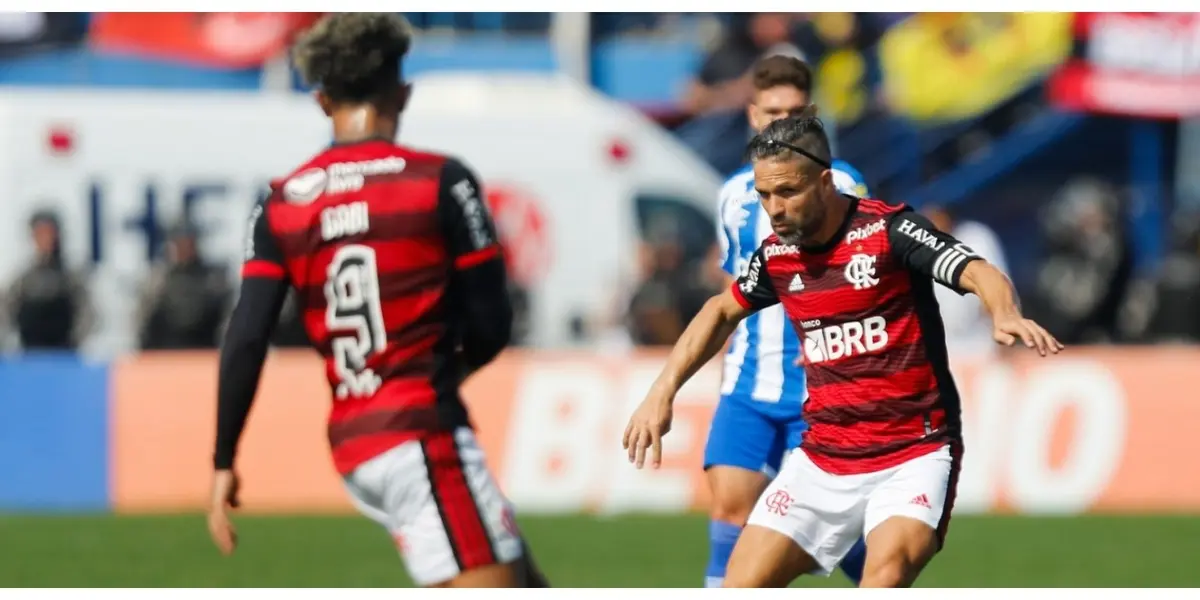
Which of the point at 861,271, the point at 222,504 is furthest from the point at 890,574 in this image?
the point at 222,504

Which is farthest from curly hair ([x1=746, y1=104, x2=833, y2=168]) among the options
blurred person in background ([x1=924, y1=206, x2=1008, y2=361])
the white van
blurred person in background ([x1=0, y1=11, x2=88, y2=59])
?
blurred person in background ([x1=0, y1=11, x2=88, y2=59])

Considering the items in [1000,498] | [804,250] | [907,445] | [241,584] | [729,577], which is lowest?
[1000,498]

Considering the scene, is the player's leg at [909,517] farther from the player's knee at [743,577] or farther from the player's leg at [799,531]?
the player's knee at [743,577]

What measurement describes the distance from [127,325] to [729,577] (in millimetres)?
12374

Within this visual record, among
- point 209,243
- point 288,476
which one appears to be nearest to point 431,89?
point 209,243

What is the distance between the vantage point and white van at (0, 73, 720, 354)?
18.4 m

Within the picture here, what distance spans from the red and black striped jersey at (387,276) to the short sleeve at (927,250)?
151 centimetres

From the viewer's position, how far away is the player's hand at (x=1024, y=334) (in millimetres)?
5797

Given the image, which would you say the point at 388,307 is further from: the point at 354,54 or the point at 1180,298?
→ the point at 1180,298

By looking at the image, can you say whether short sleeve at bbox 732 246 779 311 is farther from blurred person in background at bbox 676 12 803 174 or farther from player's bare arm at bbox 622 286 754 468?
blurred person in background at bbox 676 12 803 174

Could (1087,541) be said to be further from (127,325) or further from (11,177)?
(11,177)

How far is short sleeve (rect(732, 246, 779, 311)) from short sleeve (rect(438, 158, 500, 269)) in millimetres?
1527

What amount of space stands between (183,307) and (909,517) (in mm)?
11687
